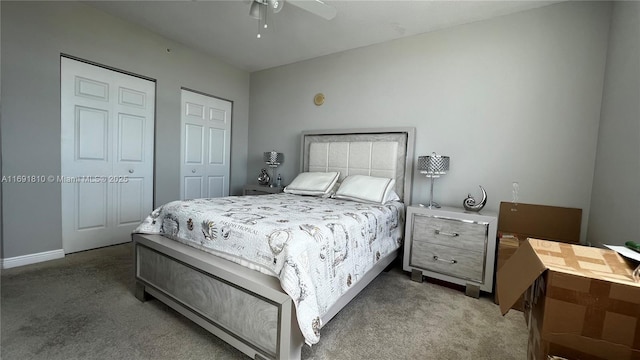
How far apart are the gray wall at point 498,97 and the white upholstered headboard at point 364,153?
0.14 meters

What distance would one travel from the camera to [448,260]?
2.31 metres

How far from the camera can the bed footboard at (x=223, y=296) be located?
1231mm

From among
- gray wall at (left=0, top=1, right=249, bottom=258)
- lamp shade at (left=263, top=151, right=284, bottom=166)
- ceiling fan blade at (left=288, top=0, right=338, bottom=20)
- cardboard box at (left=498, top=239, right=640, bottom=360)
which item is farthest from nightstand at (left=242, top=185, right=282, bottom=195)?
cardboard box at (left=498, top=239, right=640, bottom=360)

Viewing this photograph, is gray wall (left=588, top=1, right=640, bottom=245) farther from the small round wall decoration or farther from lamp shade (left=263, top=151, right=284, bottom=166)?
lamp shade (left=263, top=151, right=284, bottom=166)

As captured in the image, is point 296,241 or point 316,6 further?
point 316,6

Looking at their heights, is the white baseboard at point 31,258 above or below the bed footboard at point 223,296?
below

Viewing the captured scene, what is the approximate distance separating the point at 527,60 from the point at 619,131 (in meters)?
0.99

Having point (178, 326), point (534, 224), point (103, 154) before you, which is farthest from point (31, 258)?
point (534, 224)

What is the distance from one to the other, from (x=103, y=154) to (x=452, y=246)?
3.74 m

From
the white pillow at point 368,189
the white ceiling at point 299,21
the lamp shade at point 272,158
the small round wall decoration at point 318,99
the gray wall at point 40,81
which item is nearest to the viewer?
the gray wall at point 40,81

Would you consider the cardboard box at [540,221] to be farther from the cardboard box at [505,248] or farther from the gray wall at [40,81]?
the gray wall at [40,81]

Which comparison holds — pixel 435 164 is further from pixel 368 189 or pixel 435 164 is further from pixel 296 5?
pixel 296 5

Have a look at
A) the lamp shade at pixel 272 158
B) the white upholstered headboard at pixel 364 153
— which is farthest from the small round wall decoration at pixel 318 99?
the lamp shade at pixel 272 158

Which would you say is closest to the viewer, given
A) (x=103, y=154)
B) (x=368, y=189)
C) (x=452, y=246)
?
(x=452, y=246)
